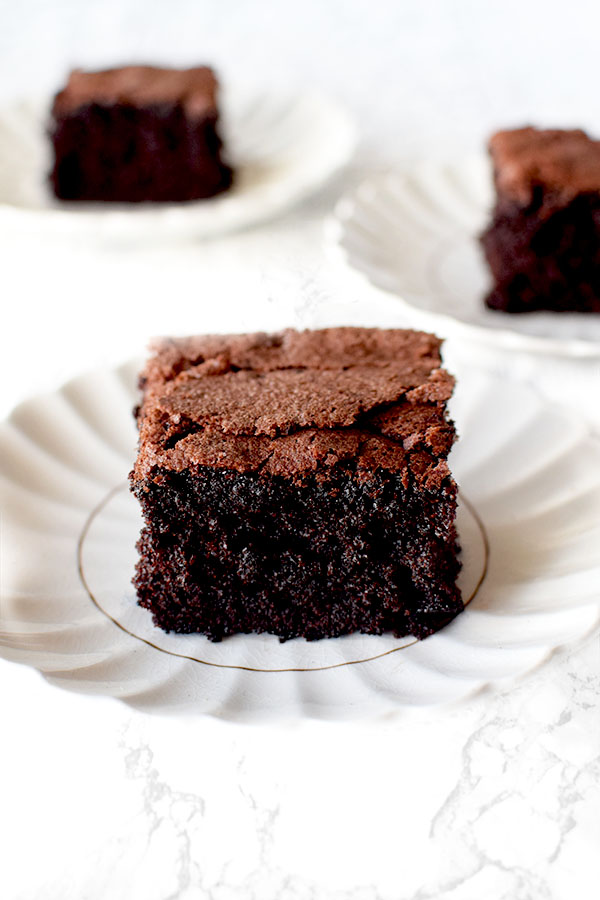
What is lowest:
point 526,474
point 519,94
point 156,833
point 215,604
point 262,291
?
point 156,833

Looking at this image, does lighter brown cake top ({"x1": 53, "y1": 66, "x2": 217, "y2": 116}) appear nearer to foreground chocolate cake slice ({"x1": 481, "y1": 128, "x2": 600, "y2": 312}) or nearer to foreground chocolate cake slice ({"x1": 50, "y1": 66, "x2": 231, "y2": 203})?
foreground chocolate cake slice ({"x1": 50, "y1": 66, "x2": 231, "y2": 203})

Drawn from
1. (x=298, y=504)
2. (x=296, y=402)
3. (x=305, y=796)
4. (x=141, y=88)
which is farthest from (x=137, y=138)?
(x=305, y=796)

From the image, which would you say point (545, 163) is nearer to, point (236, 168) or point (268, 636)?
point (236, 168)

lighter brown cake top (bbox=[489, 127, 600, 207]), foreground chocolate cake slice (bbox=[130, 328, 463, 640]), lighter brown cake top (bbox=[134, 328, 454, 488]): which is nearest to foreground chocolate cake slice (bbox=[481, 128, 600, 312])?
lighter brown cake top (bbox=[489, 127, 600, 207])

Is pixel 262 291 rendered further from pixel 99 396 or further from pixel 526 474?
pixel 526 474

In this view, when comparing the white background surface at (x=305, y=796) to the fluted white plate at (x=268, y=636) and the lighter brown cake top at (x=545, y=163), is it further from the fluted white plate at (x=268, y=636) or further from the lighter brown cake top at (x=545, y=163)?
the lighter brown cake top at (x=545, y=163)

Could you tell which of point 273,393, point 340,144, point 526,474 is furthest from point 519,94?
point 273,393
